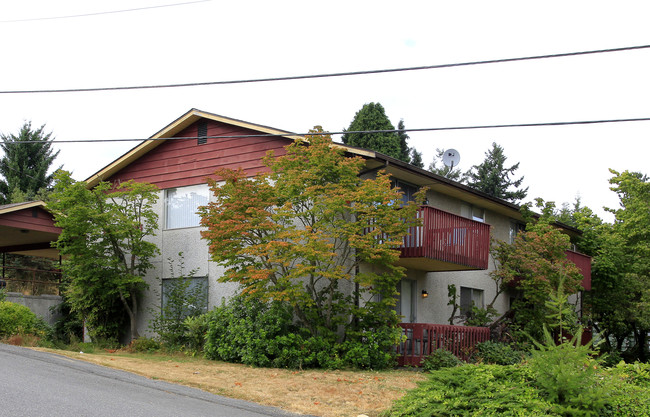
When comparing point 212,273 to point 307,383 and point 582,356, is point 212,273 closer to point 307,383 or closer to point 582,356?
point 307,383

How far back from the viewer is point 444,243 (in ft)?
53.6

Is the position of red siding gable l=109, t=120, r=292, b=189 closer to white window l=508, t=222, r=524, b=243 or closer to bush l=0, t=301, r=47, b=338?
bush l=0, t=301, r=47, b=338

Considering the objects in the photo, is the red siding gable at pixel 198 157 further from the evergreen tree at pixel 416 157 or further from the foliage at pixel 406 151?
the evergreen tree at pixel 416 157

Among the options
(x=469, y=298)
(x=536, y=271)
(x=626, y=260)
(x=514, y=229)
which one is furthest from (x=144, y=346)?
(x=626, y=260)

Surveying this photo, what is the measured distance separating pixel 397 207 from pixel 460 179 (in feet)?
122

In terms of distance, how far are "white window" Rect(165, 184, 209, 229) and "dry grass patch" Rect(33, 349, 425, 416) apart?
4.74 metres

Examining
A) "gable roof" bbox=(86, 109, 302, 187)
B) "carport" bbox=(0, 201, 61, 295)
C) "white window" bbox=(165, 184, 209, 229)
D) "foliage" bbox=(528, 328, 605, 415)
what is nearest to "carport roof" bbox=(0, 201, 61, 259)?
"carport" bbox=(0, 201, 61, 295)

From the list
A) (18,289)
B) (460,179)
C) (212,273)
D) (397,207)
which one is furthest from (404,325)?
(460,179)

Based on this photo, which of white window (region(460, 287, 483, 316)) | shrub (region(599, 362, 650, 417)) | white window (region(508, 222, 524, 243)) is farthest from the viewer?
white window (region(508, 222, 524, 243))

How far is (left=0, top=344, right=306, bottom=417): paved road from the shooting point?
8.26 metres

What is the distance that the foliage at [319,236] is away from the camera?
14.3m

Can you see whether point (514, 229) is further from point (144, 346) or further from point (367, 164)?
point (144, 346)

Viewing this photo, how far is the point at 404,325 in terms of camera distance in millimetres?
15984

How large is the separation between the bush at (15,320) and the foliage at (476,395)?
1025 centimetres
